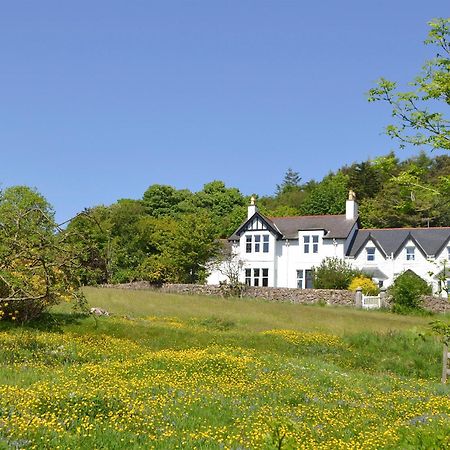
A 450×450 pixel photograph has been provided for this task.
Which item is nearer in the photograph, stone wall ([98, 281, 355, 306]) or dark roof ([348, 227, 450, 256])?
stone wall ([98, 281, 355, 306])

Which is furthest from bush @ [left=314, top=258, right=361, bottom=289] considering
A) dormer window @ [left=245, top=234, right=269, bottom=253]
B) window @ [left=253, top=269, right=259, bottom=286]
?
window @ [left=253, top=269, right=259, bottom=286]

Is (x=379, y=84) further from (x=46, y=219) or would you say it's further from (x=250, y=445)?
(x=46, y=219)

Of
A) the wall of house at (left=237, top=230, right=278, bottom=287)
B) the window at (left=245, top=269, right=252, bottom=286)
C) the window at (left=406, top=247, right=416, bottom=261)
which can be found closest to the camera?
the window at (left=406, top=247, right=416, bottom=261)

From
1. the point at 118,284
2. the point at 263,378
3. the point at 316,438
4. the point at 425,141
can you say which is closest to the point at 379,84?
the point at 425,141

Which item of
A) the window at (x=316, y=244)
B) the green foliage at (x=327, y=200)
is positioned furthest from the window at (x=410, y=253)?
the green foliage at (x=327, y=200)

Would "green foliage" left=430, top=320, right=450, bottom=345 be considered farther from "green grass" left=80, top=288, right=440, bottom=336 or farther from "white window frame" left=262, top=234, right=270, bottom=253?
"white window frame" left=262, top=234, right=270, bottom=253

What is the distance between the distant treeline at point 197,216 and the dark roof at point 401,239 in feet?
13.6

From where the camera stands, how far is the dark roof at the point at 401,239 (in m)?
56.9

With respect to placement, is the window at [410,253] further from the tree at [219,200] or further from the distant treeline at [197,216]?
the tree at [219,200]

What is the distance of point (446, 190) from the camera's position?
9.39 m

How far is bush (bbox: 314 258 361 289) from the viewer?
2124 inches

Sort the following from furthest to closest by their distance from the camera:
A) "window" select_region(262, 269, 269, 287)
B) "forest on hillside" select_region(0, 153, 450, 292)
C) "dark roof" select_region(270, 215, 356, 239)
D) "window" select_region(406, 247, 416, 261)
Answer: "window" select_region(262, 269, 269, 287), "dark roof" select_region(270, 215, 356, 239), "window" select_region(406, 247, 416, 261), "forest on hillside" select_region(0, 153, 450, 292)

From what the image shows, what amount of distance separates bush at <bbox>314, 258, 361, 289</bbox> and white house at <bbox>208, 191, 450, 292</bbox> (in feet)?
9.06

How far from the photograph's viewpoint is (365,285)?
51.3 m
